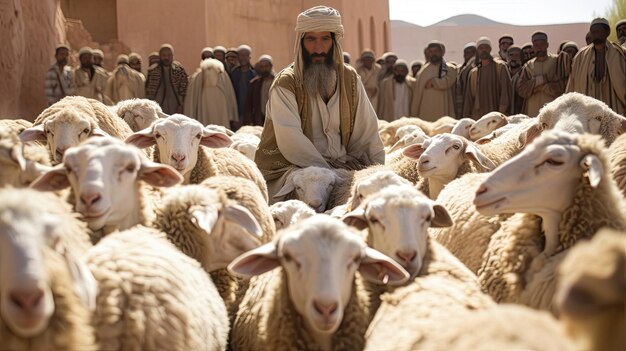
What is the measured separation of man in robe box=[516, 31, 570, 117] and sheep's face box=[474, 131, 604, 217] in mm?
7931

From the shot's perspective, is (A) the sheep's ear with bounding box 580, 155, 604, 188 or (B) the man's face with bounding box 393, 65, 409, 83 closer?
(A) the sheep's ear with bounding box 580, 155, 604, 188

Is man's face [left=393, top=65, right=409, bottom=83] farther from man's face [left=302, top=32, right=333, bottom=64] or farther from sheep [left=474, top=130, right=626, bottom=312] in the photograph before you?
sheep [left=474, top=130, right=626, bottom=312]

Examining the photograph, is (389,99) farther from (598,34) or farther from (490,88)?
(598,34)

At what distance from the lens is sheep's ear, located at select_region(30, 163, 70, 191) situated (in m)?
3.80

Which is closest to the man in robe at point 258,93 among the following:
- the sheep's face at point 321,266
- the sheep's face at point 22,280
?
the sheep's face at point 321,266

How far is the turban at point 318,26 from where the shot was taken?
6.87 m

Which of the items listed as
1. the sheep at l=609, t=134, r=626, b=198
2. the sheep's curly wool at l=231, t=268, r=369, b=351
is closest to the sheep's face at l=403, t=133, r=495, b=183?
the sheep at l=609, t=134, r=626, b=198

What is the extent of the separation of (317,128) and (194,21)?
33.4ft

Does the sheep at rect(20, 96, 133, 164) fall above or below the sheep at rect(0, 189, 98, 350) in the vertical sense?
above

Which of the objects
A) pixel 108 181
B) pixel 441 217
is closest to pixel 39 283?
pixel 108 181

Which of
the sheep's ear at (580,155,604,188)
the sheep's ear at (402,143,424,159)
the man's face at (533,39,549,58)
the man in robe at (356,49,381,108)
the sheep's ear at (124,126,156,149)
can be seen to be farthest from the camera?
the man in robe at (356,49,381,108)

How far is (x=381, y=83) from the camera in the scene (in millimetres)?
14922

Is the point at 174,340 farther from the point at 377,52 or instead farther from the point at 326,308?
the point at 377,52

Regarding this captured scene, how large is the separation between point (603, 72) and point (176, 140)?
5.42 meters
